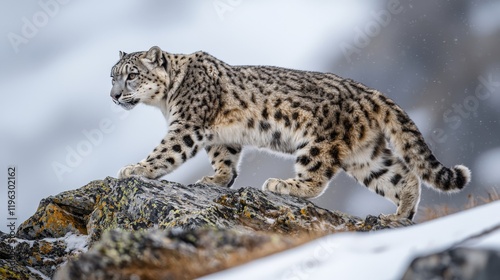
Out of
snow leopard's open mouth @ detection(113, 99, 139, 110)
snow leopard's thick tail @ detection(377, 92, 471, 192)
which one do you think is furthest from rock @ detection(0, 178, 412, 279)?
snow leopard's open mouth @ detection(113, 99, 139, 110)

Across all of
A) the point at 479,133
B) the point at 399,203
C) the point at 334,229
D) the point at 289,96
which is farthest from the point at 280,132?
the point at 479,133

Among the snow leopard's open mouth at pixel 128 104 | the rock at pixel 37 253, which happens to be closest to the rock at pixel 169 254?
the rock at pixel 37 253

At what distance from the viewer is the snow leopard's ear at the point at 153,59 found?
12203 millimetres

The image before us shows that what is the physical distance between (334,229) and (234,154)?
4.11m

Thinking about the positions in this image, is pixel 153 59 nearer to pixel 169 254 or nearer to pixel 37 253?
pixel 37 253

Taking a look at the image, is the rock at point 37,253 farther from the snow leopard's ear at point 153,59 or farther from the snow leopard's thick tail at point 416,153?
the snow leopard's thick tail at point 416,153

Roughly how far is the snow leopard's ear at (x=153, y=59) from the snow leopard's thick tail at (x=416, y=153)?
12.2ft

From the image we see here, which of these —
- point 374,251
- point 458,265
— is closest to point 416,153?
point 374,251

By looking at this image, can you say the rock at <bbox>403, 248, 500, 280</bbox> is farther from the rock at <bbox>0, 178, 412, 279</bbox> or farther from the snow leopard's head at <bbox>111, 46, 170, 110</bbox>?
the snow leopard's head at <bbox>111, 46, 170, 110</bbox>

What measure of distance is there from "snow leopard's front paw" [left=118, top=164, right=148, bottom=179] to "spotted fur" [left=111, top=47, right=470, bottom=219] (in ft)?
0.05

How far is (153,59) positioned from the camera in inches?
481

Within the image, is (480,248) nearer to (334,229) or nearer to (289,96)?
(334,229)

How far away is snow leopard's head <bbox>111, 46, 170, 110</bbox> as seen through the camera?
39.2 ft

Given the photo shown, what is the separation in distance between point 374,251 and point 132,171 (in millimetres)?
6541
